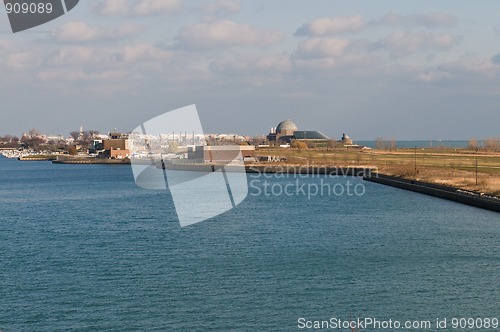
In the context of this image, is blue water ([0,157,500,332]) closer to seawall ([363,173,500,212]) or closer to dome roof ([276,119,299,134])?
seawall ([363,173,500,212])

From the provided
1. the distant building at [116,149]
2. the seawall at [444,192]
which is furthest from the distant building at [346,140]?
the seawall at [444,192]

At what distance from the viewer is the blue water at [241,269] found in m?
13.0

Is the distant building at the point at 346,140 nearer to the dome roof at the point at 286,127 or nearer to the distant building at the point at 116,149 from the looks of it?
the dome roof at the point at 286,127

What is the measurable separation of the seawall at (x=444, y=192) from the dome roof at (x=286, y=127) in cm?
8631

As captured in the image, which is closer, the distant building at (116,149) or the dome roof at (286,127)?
the distant building at (116,149)

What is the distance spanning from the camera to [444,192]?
37.2 meters

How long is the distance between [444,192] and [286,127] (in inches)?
4066

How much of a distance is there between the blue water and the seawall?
85 cm

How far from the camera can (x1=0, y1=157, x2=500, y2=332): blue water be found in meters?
13.0

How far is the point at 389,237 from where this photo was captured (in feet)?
74.2
